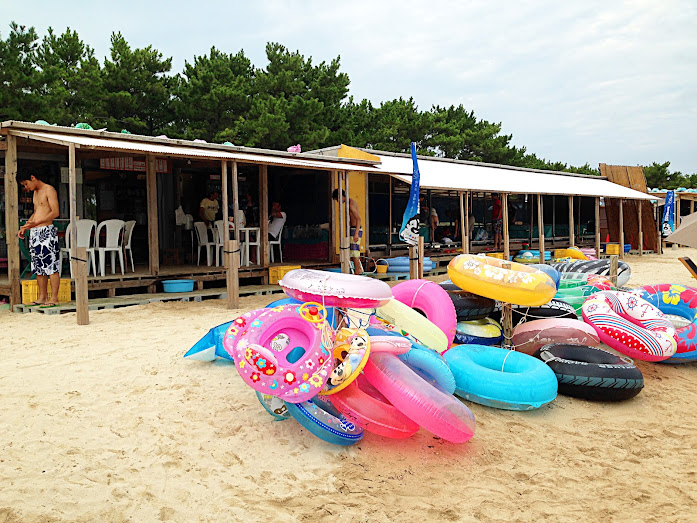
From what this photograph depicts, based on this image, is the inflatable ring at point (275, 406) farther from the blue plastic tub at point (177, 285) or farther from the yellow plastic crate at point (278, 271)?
the yellow plastic crate at point (278, 271)

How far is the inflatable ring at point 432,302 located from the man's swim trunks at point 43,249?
→ 4415mm

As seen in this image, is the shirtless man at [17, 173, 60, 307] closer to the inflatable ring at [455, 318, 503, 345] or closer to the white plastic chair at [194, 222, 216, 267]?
the white plastic chair at [194, 222, 216, 267]

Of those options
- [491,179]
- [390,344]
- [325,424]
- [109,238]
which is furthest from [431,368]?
[491,179]

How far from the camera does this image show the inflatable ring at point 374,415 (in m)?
3.53

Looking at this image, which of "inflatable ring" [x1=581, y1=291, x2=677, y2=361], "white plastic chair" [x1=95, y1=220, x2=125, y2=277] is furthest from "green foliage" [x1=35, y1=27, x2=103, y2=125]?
"inflatable ring" [x1=581, y1=291, x2=677, y2=361]

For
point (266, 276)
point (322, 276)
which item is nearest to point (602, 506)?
point (322, 276)

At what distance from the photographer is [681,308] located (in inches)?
264

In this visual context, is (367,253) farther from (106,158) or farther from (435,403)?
(435,403)

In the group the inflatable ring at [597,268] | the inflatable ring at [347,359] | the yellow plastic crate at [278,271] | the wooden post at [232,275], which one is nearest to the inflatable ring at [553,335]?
the inflatable ring at [347,359]

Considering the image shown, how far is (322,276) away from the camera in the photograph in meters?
4.05

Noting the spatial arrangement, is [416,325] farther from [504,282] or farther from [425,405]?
[425,405]

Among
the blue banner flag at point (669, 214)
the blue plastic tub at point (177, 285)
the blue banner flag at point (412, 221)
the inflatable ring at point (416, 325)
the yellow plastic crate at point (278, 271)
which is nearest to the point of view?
the inflatable ring at point (416, 325)

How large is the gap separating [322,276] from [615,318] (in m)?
3.50

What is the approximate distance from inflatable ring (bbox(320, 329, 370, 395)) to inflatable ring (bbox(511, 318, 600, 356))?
2.57m
